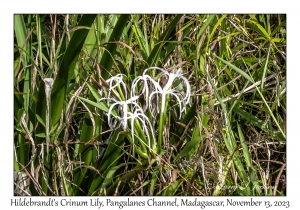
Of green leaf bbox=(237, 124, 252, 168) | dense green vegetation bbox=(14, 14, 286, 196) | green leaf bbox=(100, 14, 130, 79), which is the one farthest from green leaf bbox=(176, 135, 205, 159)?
green leaf bbox=(100, 14, 130, 79)

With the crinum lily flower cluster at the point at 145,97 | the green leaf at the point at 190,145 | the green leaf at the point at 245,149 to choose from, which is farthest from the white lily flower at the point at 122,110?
the green leaf at the point at 245,149

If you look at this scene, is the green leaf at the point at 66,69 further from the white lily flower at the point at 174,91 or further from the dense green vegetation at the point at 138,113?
the white lily flower at the point at 174,91

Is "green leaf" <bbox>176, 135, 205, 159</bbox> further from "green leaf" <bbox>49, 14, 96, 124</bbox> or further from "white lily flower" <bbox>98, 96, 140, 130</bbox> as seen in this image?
"green leaf" <bbox>49, 14, 96, 124</bbox>

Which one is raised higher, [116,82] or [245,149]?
[116,82]

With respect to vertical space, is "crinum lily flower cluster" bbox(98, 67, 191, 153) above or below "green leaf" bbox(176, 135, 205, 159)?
above

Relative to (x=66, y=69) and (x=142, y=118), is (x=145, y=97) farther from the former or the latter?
(x=66, y=69)

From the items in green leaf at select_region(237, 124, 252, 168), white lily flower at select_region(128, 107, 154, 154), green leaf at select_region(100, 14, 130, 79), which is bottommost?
green leaf at select_region(237, 124, 252, 168)

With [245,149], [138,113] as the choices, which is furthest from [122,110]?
[245,149]
